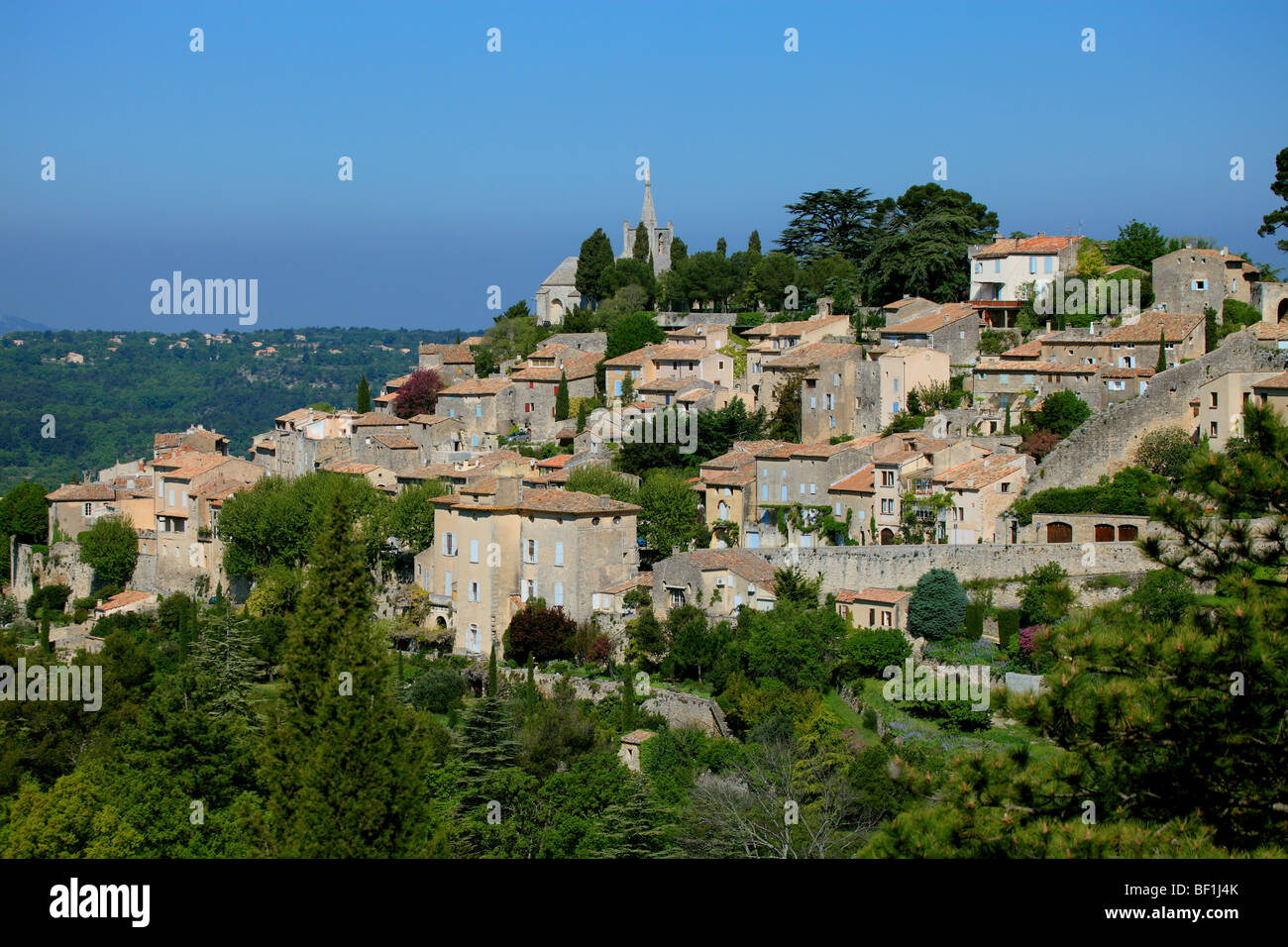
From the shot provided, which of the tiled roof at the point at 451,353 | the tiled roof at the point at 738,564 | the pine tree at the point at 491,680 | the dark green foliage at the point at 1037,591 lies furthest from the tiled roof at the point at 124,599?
the dark green foliage at the point at 1037,591

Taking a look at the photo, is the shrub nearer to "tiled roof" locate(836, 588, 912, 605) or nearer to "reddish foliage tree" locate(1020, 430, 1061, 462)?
"tiled roof" locate(836, 588, 912, 605)

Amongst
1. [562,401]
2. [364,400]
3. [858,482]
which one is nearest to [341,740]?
[858,482]

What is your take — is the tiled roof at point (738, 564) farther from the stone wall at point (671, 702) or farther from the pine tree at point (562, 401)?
the pine tree at point (562, 401)

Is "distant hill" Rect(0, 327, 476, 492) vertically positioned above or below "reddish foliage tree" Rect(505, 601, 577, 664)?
above

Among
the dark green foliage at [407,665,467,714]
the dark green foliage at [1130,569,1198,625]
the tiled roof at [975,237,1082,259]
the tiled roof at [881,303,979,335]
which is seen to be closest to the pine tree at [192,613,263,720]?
the dark green foliage at [407,665,467,714]

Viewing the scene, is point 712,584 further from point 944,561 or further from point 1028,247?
point 1028,247

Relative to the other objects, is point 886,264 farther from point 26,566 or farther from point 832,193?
point 26,566
